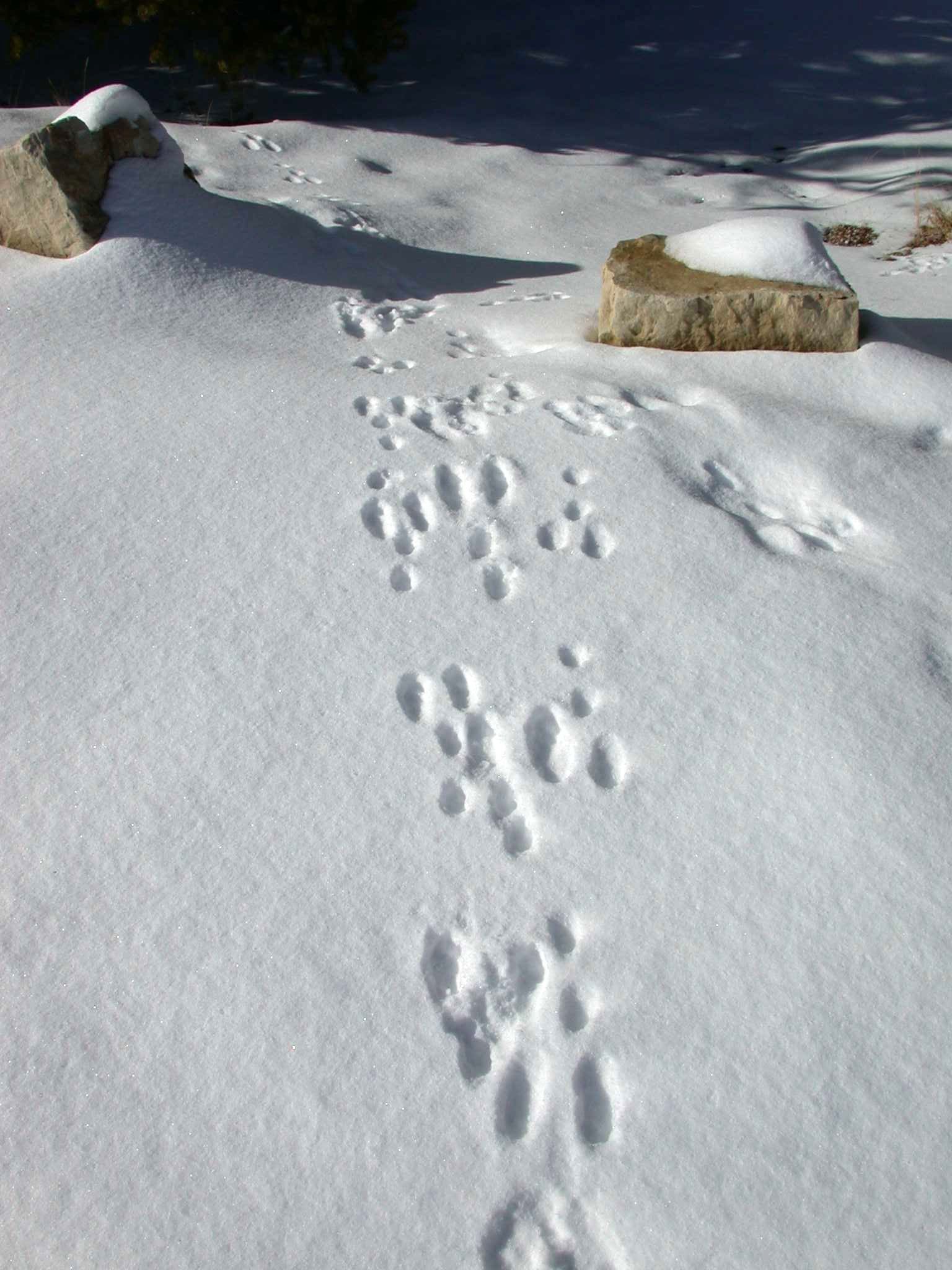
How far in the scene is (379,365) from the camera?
11.2 feet

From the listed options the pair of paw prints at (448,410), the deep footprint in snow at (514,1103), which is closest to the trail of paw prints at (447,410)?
the pair of paw prints at (448,410)

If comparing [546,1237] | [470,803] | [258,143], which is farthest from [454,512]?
[258,143]

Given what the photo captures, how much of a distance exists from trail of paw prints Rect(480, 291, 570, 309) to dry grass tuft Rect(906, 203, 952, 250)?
2.24m

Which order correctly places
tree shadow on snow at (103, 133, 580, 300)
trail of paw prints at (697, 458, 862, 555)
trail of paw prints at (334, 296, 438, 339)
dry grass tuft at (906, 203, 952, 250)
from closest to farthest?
trail of paw prints at (697, 458, 862, 555) → trail of paw prints at (334, 296, 438, 339) → tree shadow on snow at (103, 133, 580, 300) → dry grass tuft at (906, 203, 952, 250)

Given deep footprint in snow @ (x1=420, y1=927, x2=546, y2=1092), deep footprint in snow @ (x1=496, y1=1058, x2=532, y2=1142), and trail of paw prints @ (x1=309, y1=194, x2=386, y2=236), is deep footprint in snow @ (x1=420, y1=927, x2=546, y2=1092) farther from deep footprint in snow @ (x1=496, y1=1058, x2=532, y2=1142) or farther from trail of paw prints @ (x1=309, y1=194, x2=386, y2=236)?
trail of paw prints @ (x1=309, y1=194, x2=386, y2=236)

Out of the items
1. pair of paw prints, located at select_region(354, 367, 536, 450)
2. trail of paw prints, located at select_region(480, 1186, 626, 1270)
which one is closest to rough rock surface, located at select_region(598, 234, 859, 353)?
pair of paw prints, located at select_region(354, 367, 536, 450)

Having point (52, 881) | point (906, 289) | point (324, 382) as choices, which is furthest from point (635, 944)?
point (906, 289)

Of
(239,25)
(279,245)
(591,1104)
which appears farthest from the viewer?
(239,25)

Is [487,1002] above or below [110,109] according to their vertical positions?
below

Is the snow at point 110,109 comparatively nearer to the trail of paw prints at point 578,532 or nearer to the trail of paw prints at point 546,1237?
the trail of paw prints at point 578,532

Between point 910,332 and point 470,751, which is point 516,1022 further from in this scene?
point 910,332

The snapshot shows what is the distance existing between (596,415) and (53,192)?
231 centimetres

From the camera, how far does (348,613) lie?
93.2 inches

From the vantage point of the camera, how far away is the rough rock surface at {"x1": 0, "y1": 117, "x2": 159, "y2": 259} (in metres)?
3.79
